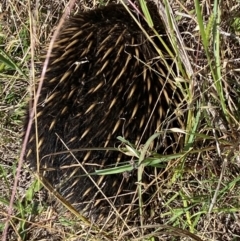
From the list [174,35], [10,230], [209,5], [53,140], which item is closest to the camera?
[174,35]

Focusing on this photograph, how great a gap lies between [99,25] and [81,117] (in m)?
0.36

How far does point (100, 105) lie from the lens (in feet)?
5.28

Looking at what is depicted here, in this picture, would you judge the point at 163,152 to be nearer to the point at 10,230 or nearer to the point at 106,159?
the point at 106,159

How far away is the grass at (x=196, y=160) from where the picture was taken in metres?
1.50

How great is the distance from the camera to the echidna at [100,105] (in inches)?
62.3

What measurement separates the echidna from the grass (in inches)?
3.1

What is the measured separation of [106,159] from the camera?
161cm

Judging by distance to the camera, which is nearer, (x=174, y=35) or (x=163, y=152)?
(x=174, y=35)

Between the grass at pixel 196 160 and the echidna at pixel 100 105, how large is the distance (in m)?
0.08

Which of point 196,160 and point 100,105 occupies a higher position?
point 100,105

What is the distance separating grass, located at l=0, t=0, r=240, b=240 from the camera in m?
1.50

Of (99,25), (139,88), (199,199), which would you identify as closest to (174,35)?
(139,88)

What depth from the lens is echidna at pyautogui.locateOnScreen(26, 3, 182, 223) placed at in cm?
158

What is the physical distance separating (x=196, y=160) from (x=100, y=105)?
338 millimetres
